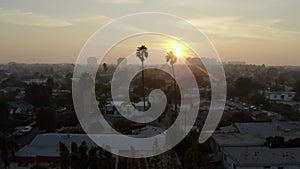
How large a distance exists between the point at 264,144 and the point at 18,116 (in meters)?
15.3

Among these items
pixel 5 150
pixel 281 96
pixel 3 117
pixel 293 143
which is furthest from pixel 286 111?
pixel 5 150

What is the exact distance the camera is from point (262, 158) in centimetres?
1115

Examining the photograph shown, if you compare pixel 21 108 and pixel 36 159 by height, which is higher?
pixel 21 108

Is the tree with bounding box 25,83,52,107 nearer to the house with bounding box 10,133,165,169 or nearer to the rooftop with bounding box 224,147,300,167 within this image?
the house with bounding box 10,133,165,169

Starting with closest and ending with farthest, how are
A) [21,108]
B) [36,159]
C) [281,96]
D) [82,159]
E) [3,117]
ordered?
[82,159] → [36,159] → [3,117] → [21,108] → [281,96]

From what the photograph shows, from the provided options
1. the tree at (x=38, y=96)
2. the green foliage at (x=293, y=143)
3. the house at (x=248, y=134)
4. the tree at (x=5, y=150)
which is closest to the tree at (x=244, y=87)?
the tree at (x=38, y=96)

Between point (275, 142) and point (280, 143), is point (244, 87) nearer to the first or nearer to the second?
point (275, 142)

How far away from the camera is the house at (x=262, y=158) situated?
10.8m

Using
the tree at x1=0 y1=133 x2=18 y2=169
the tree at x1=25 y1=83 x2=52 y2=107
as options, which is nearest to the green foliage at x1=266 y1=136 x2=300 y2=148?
the tree at x1=0 y1=133 x2=18 y2=169

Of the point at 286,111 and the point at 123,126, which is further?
the point at 286,111

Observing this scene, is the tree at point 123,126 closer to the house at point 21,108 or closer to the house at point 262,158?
the house at point 262,158

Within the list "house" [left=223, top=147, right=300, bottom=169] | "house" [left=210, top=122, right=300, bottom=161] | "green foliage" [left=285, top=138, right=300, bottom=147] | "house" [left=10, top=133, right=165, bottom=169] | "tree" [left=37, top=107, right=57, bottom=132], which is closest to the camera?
"house" [left=223, top=147, right=300, bottom=169]

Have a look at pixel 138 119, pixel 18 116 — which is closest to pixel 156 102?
pixel 138 119

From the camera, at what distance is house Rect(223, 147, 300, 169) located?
10820 millimetres
